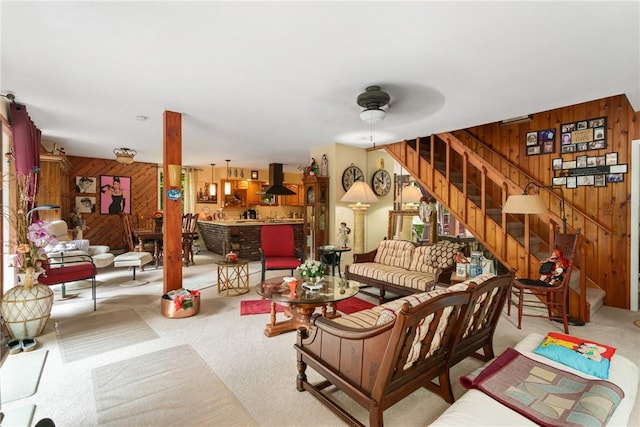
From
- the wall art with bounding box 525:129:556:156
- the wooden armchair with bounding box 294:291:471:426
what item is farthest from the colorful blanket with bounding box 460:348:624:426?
the wall art with bounding box 525:129:556:156

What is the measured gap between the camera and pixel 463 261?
3.68 metres

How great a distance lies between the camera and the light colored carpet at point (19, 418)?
1.28 meters

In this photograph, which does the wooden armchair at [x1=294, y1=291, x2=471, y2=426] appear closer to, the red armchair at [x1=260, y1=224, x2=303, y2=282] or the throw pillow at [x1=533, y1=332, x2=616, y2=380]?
the throw pillow at [x1=533, y1=332, x2=616, y2=380]

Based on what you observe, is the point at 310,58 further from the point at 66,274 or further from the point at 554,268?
the point at 66,274

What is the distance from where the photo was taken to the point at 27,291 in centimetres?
309

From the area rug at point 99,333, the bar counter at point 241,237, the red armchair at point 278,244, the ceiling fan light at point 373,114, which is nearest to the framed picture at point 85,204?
the bar counter at point 241,237

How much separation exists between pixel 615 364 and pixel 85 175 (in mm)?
9770

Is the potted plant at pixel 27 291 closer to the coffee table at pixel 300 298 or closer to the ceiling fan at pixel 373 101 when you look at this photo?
the coffee table at pixel 300 298

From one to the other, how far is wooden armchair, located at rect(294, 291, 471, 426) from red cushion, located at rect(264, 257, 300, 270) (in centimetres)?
256

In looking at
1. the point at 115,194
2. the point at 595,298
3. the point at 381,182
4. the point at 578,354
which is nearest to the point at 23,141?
the point at 115,194

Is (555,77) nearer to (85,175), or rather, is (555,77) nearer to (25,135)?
(25,135)

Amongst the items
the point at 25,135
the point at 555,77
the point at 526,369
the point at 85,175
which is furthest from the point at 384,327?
the point at 85,175

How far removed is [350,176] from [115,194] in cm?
615

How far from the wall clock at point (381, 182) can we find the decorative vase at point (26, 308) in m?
5.45
